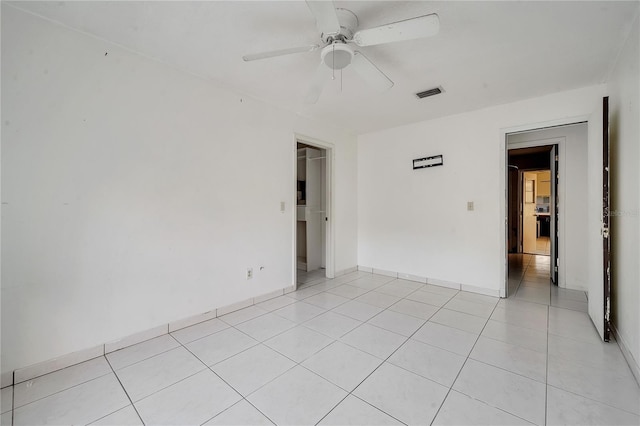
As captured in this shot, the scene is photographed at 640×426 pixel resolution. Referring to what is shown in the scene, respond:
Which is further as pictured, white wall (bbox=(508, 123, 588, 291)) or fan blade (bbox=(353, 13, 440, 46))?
white wall (bbox=(508, 123, 588, 291))

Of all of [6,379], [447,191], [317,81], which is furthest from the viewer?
[447,191]

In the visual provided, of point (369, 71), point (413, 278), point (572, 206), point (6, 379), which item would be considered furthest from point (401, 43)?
point (6, 379)

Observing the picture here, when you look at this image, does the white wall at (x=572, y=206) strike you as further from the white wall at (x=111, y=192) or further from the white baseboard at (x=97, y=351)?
the white baseboard at (x=97, y=351)

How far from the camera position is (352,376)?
1.84 metres

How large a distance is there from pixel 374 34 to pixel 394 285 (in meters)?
3.29

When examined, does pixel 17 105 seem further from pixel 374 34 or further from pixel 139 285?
pixel 374 34

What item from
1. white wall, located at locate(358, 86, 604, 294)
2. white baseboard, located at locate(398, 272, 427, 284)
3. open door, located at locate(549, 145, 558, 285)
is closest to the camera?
white wall, located at locate(358, 86, 604, 294)

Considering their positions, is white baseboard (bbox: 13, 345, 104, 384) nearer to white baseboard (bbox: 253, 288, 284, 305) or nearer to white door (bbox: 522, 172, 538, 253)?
white baseboard (bbox: 253, 288, 284, 305)

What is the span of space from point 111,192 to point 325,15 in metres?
2.06

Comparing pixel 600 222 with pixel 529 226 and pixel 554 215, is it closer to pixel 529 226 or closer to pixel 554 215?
pixel 554 215

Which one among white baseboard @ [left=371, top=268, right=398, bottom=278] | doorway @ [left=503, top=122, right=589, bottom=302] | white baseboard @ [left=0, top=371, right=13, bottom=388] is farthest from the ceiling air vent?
white baseboard @ [left=0, top=371, right=13, bottom=388]

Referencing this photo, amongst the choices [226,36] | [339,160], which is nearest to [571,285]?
[339,160]

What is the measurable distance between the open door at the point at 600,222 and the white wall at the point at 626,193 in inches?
3.3

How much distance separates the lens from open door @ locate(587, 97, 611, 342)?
225cm
